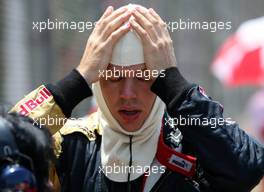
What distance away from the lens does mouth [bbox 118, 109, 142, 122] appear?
3160 mm

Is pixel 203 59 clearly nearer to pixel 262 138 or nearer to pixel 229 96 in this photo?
pixel 229 96

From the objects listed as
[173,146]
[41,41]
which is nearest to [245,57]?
[41,41]

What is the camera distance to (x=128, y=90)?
3141 mm

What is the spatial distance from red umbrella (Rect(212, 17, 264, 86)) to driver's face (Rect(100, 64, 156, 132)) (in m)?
4.04

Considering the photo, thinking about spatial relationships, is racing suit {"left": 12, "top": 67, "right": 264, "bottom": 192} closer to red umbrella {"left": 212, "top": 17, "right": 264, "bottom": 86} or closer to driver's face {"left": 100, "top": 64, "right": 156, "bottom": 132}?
driver's face {"left": 100, "top": 64, "right": 156, "bottom": 132}

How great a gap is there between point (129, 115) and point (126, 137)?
0.08m

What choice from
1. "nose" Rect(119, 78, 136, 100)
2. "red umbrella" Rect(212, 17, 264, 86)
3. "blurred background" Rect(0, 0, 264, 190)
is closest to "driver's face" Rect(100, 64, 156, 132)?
"nose" Rect(119, 78, 136, 100)

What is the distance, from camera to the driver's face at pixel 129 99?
314 cm

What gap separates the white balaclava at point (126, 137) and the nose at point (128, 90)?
Answer: 0.06 m

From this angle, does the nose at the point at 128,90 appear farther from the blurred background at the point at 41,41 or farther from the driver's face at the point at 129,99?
the blurred background at the point at 41,41

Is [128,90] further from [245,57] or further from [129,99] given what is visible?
[245,57]

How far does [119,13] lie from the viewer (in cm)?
323

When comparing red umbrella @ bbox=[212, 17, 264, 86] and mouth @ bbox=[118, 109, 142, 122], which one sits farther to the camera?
red umbrella @ bbox=[212, 17, 264, 86]

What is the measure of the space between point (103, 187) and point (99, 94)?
1.09 feet
